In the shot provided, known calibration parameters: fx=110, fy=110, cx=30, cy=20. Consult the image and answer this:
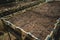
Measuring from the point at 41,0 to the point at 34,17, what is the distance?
205 inches

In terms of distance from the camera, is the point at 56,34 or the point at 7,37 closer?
the point at 56,34

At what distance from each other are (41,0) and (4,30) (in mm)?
7358

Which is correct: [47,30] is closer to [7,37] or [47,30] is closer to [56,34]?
[56,34]

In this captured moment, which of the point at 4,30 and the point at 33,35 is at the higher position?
the point at 33,35

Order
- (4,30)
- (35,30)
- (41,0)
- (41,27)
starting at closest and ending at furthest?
1. (35,30)
2. (41,27)
3. (4,30)
4. (41,0)

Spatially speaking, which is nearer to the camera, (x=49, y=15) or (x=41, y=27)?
(x=41, y=27)

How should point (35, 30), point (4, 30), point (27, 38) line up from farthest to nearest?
1. point (4, 30)
2. point (35, 30)
3. point (27, 38)

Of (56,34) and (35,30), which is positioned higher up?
(35,30)

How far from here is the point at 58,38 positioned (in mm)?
7398

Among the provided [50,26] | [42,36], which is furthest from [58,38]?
[42,36]

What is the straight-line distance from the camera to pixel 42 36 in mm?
6477

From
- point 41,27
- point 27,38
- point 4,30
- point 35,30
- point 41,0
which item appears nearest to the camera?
point 27,38

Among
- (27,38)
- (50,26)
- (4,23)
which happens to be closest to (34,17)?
(50,26)

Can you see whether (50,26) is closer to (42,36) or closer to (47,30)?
(47,30)
